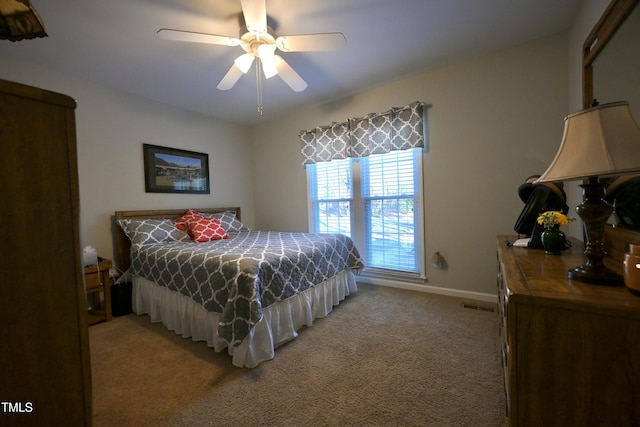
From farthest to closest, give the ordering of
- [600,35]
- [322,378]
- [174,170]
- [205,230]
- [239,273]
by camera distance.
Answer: [174,170] < [205,230] < [239,273] < [322,378] < [600,35]

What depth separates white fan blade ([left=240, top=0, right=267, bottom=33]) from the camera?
152 cm

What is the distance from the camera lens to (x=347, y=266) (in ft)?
9.68

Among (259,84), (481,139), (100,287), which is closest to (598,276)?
(481,139)

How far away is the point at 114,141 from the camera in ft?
9.67

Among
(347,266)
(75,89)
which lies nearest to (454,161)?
(347,266)

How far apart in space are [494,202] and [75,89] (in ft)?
15.1

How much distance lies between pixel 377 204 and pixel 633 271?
2622mm

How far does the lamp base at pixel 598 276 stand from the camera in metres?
0.81

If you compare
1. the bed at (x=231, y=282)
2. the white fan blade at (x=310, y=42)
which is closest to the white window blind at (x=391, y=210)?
the bed at (x=231, y=282)

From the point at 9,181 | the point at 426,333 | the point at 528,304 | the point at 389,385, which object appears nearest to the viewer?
the point at 9,181

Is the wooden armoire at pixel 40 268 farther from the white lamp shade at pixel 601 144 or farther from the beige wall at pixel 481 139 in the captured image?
the beige wall at pixel 481 139

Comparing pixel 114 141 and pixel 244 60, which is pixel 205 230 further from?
pixel 244 60

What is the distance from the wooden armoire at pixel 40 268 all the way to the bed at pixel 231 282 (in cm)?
104

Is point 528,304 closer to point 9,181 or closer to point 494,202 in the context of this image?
point 9,181
